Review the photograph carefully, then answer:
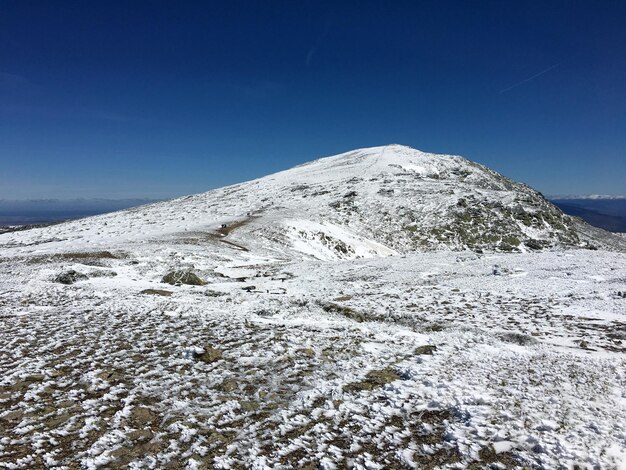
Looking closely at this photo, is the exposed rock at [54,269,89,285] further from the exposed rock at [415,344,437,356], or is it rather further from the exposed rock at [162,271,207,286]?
the exposed rock at [415,344,437,356]

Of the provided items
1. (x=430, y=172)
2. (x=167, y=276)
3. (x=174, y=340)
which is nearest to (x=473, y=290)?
(x=174, y=340)

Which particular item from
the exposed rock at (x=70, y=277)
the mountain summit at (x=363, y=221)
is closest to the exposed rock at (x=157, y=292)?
the exposed rock at (x=70, y=277)

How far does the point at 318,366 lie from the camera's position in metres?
10.7

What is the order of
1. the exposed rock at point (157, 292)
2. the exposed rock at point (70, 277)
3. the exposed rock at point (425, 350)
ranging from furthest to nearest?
the exposed rock at point (70, 277) → the exposed rock at point (157, 292) → the exposed rock at point (425, 350)

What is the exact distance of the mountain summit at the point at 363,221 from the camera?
4488 cm

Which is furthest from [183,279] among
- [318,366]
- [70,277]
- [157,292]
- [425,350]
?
[425,350]

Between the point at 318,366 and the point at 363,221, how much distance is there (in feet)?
153

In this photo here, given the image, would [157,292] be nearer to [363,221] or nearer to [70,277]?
[70,277]

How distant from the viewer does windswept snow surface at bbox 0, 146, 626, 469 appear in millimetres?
7008

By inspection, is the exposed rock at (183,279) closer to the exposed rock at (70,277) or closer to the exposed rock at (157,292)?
the exposed rock at (157,292)

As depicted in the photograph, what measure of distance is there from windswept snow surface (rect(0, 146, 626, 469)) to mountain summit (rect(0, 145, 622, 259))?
60.1 ft

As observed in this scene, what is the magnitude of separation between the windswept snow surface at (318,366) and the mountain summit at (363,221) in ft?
60.1

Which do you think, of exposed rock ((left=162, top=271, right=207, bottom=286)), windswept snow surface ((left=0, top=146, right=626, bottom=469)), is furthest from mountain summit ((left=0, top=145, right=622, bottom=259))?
windswept snow surface ((left=0, top=146, right=626, bottom=469))

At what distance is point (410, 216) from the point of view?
5706 cm
